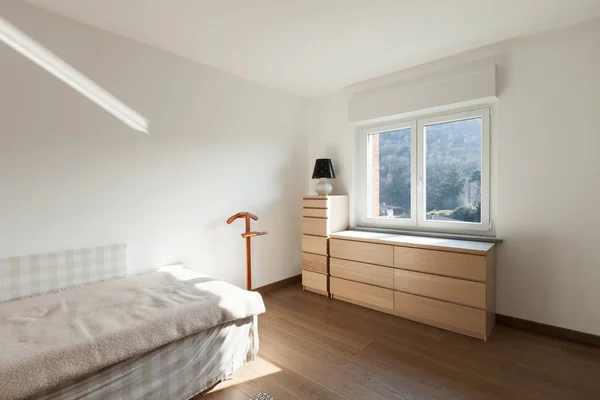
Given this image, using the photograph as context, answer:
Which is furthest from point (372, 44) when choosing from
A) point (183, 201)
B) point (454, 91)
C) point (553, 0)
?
point (183, 201)

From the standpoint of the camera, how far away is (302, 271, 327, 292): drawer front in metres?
3.47

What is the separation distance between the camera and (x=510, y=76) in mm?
2613

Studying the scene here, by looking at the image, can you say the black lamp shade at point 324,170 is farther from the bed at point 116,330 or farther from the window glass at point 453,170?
the bed at point 116,330

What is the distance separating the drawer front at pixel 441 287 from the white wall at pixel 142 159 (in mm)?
1568

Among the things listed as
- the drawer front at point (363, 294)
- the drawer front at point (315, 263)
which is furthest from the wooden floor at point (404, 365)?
the drawer front at point (315, 263)

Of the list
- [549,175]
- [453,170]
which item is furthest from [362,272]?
[549,175]

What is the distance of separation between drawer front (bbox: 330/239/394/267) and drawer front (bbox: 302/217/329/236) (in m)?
0.16

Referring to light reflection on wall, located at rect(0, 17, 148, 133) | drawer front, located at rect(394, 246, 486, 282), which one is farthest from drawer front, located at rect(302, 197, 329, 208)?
light reflection on wall, located at rect(0, 17, 148, 133)

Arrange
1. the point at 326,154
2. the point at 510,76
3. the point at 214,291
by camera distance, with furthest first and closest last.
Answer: the point at 326,154 → the point at 510,76 → the point at 214,291

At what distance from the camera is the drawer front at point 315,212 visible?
3.45 metres

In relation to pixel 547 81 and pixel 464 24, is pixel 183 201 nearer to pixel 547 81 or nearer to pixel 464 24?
pixel 464 24

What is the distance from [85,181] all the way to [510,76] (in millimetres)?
3599

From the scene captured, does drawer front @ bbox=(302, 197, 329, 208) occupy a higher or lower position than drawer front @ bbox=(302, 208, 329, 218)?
higher

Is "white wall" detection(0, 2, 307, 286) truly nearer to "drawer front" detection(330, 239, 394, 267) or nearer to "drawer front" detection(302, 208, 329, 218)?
"drawer front" detection(302, 208, 329, 218)
